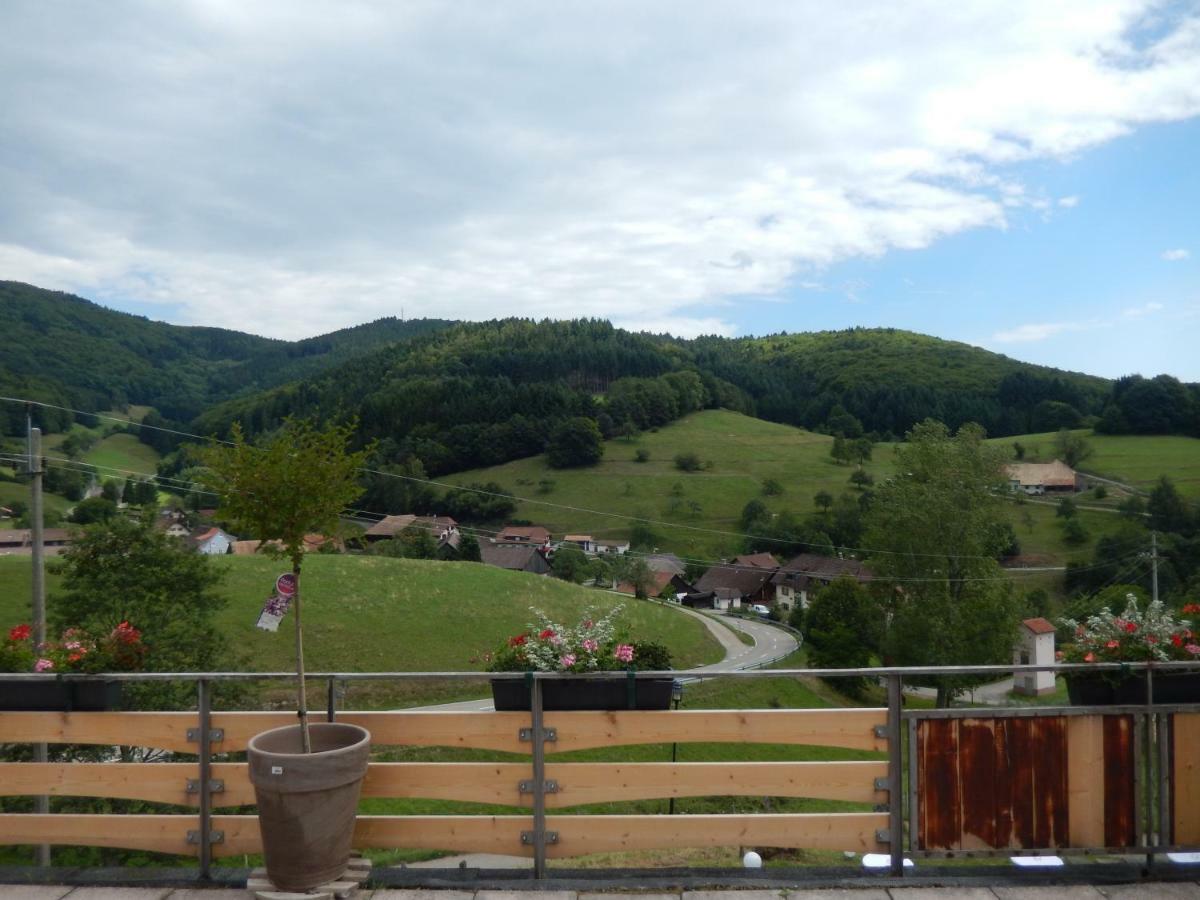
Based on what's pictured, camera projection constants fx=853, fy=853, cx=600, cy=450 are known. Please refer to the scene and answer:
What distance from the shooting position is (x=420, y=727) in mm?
5473

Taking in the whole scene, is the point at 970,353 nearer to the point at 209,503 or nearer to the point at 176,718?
the point at 209,503

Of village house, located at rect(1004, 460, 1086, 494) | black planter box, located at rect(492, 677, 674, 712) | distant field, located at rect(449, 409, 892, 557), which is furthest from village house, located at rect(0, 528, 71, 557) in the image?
village house, located at rect(1004, 460, 1086, 494)

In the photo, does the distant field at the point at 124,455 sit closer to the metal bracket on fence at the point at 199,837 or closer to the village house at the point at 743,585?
the village house at the point at 743,585

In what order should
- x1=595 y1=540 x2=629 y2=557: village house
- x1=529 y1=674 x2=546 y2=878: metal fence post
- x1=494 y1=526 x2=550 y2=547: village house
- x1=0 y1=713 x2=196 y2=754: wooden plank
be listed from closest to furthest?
x1=529 y1=674 x2=546 y2=878: metal fence post → x1=0 y1=713 x2=196 y2=754: wooden plank → x1=595 y1=540 x2=629 y2=557: village house → x1=494 y1=526 x2=550 y2=547: village house

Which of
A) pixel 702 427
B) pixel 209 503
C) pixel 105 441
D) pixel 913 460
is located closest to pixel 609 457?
pixel 702 427

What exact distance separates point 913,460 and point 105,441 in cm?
10218

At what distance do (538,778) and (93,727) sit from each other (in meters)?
2.95

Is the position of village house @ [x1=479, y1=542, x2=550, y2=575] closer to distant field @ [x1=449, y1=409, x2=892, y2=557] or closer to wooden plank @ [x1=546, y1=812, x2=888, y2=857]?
distant field @ [x1=449, y1=409, x2=892, y2=557]

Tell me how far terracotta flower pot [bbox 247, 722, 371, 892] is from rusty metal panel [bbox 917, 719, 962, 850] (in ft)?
11.2

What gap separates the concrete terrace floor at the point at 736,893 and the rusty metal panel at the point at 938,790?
1.07 feet

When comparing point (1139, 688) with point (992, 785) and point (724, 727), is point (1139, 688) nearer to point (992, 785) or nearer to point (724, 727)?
point (992, 785)

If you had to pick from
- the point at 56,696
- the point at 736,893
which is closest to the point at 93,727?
the point at 56,696

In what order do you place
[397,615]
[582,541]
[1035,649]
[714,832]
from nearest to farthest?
[714,832] → [397,615] → [1035,649] → [582,541]

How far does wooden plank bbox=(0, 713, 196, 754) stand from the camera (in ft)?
18.2
